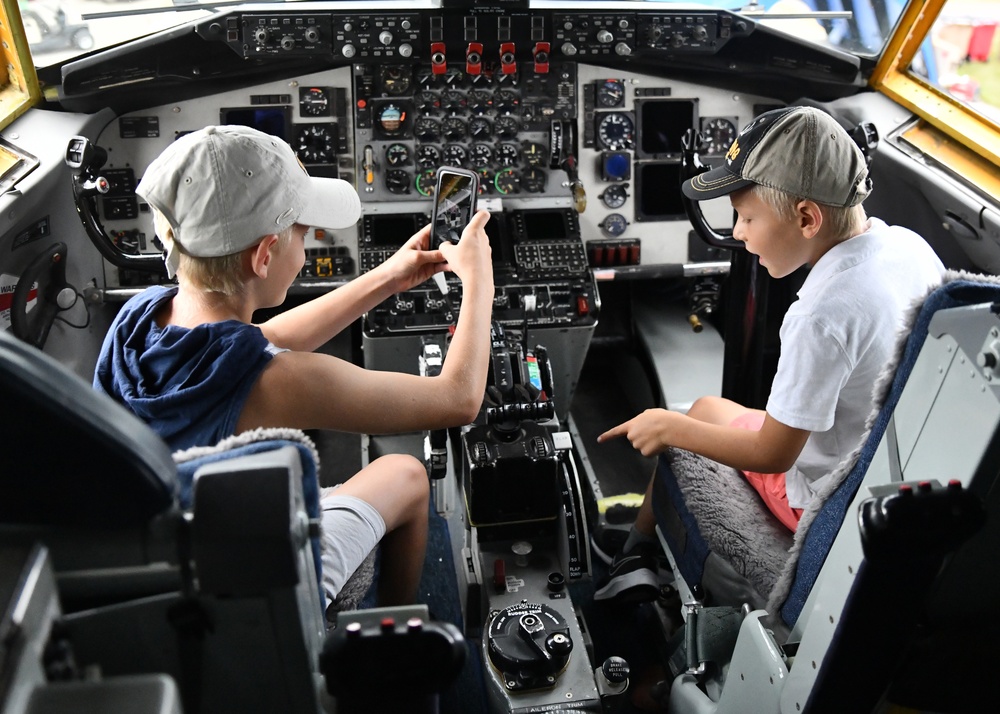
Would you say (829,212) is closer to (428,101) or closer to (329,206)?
(329,206)

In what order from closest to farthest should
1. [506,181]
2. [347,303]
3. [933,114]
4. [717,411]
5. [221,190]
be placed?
1. [221,190]
2. [347,303]
3. [717,411]
4. [933,114]
5. [506,181]

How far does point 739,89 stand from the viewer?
3.63 metres

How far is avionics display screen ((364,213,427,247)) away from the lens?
3.39 meters

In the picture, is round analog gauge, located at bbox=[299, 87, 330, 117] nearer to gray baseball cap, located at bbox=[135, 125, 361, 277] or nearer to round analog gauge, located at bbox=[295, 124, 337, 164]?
round analog gauge, located at bbox=[295, 124, 337, 164]

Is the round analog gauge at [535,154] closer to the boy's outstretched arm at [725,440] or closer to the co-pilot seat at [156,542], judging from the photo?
the boy's outstretched arm at [725,440]

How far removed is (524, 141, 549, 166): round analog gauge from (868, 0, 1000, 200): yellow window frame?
4.45 feet

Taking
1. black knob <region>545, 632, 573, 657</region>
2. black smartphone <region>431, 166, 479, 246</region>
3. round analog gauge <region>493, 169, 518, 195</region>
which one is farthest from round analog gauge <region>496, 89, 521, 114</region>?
black knob <region>545, 632, 573, 657</region>

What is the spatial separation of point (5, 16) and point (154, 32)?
1.54 feet

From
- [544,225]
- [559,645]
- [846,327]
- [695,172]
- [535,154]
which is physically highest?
[846,327]

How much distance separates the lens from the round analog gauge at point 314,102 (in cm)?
338

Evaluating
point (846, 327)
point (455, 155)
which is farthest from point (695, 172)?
point (846, 327)

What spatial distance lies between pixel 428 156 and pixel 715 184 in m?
1.80

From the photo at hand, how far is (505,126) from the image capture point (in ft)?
11.4

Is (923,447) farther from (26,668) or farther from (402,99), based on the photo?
(402,99)
